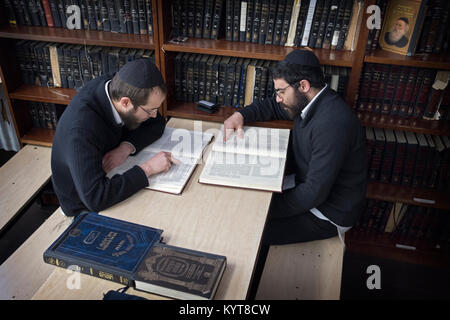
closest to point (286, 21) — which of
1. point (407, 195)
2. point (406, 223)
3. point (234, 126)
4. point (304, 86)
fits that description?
point (304, 86)

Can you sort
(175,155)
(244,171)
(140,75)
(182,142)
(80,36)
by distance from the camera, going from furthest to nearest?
(80,36)
(182,142)
(175,155)
(244,171)
(140,75)

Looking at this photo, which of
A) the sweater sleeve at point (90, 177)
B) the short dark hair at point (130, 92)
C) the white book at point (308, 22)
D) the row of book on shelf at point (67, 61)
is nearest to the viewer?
the sweater sleeve at point (90, 177)

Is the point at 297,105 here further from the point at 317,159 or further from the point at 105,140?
the point at 105,140

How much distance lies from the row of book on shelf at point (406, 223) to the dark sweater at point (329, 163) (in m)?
0.69

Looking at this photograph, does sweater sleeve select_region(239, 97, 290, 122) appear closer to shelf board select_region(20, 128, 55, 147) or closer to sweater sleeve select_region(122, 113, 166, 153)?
sweater sleeve select_region(122, 113, 166, 153)

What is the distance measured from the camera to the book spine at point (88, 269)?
3.59 ft

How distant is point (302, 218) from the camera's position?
1.72 metres

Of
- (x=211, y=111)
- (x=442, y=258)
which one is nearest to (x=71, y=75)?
(x=211, y=111)

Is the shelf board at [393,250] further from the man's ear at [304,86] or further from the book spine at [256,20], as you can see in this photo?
the book spine at [256,20]

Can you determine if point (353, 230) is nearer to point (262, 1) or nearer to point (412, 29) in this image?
point (412, 29)

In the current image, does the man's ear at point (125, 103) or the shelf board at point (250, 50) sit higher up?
the shelf board at point (250, 50)

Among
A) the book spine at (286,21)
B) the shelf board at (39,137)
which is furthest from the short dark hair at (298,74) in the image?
→ the shelf board at (39,137)

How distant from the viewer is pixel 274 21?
1970 mm

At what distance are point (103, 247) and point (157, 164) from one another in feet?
1.41
